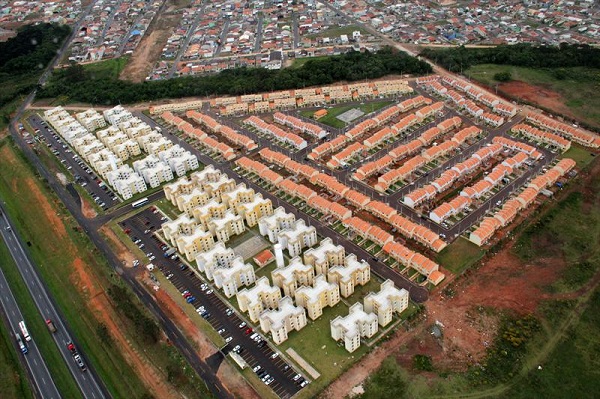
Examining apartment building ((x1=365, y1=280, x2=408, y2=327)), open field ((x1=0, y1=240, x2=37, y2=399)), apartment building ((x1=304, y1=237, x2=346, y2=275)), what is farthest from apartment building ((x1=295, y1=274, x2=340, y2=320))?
open field ((x1=0, y1=240, x2=37, y2=399))

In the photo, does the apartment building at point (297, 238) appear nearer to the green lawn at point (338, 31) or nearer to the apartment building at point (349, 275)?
the apartment building at point (349, 275)

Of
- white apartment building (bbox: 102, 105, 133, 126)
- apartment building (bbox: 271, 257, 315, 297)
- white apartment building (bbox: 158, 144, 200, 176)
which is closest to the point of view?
apartment building (bbox: 271, 257, 315, 297)

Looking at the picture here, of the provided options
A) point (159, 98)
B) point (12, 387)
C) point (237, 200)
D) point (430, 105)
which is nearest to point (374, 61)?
point (430, 105)

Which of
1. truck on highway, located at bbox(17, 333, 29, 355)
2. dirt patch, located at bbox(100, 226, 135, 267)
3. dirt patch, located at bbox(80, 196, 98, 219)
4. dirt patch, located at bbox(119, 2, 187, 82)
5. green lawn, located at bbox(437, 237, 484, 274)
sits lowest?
dirt patch, located at bbox(119, 2, 187, 82)

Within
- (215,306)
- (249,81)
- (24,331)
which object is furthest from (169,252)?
(249,81)

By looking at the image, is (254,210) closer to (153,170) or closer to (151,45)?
(153,170)

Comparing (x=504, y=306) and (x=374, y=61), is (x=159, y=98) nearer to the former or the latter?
(x=374, y=61)

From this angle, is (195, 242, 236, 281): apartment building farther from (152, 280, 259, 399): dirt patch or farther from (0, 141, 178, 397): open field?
(0, 141, 178, 397): open field
